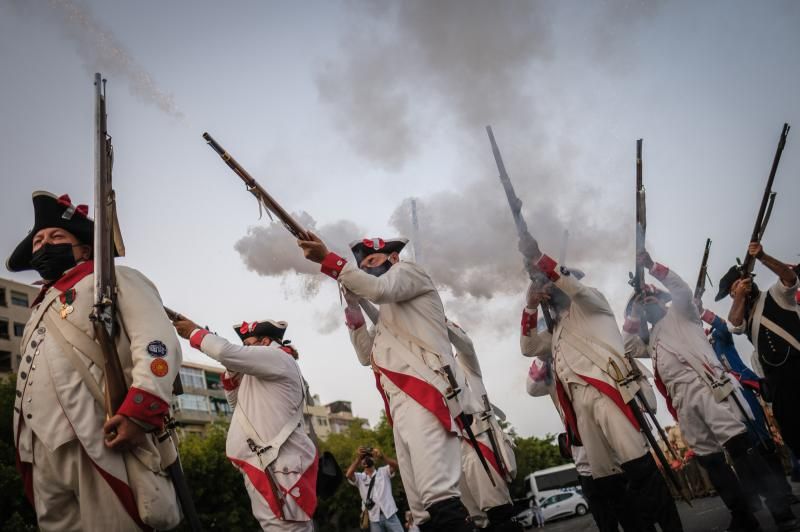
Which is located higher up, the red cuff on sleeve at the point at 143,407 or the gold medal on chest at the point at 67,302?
the gold medal on chest at the point at 67,302

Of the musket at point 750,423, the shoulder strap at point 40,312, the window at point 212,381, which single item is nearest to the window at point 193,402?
the window at point 212,381

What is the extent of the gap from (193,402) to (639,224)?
213 ft

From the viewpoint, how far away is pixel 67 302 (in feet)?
11.9

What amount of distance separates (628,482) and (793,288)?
2.83 metres

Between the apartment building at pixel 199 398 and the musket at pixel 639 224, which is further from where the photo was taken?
the apartment building at pixel 199 398

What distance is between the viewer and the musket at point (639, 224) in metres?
7.31

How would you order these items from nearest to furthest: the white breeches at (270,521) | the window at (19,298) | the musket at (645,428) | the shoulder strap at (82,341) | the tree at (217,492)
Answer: the shoulder strap at (82,341) < the white breeches at (270,521) < the musket at (645,428) < the tree at (217,492) < the window at (19,298)

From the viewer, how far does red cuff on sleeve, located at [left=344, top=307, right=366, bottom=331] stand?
247 inches

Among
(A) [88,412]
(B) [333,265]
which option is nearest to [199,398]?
(B) [333,265]

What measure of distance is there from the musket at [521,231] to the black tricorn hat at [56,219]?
397 centimetres

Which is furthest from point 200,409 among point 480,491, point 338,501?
point 480,491

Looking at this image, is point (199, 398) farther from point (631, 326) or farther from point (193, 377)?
point (631, 326)

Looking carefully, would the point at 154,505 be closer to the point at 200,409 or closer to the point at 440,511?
the point at 440,511

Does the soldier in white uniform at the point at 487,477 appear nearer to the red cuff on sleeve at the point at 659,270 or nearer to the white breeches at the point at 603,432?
the white breeches at the point at 603,432
